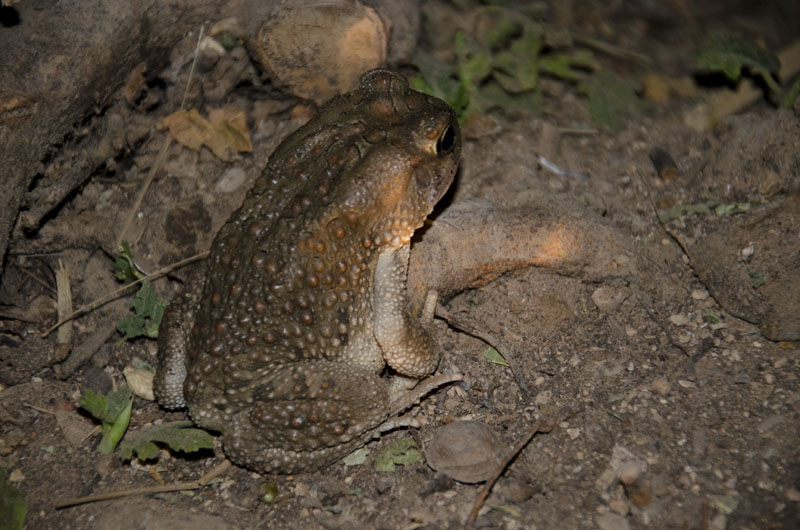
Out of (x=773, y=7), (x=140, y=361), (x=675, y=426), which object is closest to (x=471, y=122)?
(x=675, y=426)

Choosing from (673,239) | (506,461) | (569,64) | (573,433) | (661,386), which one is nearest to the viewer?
(506,461)

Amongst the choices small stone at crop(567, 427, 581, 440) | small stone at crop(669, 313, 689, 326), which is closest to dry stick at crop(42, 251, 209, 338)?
small stone at crop(567, 427, 581, 440)

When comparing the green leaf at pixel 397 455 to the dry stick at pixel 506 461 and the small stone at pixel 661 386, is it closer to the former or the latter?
the dry stick at pixel 506 461

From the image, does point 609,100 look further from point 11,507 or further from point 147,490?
point 11,507

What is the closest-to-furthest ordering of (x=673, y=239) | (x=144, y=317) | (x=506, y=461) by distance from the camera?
(x=506, y=461) → (x=144, y=317) → (x=673, y=239)

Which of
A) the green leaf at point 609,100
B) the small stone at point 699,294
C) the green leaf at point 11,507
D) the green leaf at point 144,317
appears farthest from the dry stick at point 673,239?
the green leaf at point 11,507

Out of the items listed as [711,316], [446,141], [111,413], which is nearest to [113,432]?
[111,413]

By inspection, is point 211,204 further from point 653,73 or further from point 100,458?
point 653,73
